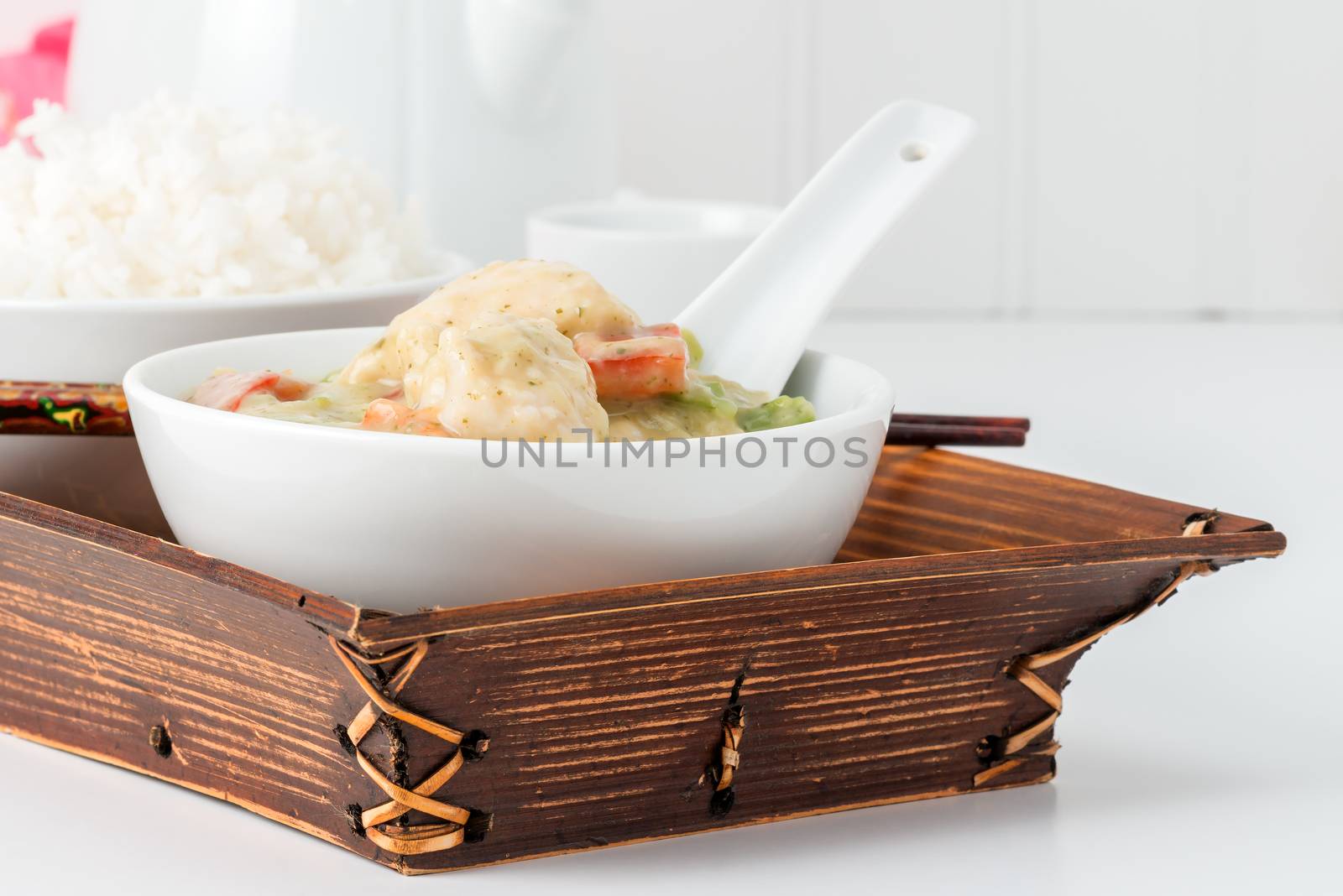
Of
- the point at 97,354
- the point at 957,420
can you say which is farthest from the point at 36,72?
the point at 957,420

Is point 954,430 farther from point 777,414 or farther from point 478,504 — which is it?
point 478,504

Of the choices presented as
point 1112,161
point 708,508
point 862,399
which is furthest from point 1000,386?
point 708,508

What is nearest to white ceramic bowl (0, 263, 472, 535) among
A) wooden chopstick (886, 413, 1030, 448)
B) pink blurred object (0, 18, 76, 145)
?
wooden chopstick (886, 413, 1030, 448)

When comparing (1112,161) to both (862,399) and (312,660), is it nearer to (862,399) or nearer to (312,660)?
(862,399)

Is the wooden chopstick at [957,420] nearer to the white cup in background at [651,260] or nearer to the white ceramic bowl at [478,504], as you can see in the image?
the white ceramic bowl at [478,504]

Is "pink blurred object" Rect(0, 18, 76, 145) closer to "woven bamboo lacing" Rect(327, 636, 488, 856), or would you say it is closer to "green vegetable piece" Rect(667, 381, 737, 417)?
"green vegetable piece" Rect(667, 381, 737, 417)

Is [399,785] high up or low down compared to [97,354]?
down

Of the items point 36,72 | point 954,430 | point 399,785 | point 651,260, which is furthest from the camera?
point 36,72
